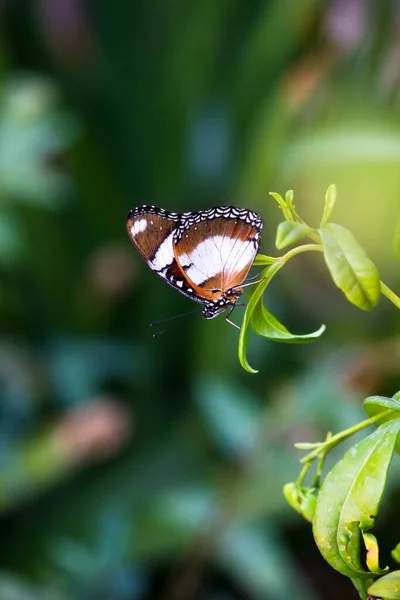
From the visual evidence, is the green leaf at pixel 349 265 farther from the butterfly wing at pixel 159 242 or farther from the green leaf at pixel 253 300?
the butterfly wing at pixel 159 242

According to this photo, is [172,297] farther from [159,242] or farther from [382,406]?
[382,406]

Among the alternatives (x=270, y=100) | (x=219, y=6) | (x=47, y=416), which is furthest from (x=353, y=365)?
(x=219, y=6)

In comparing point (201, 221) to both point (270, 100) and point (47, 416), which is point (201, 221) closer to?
point (47, 416)

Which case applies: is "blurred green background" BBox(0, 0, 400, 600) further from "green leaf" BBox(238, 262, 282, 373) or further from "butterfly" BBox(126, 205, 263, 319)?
"green leaf" BBox(238, 262, 282, 373)

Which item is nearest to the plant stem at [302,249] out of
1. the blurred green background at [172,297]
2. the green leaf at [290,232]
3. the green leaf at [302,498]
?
the green leaf at [290,232]

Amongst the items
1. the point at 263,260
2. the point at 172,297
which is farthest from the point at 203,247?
the point at 172,297

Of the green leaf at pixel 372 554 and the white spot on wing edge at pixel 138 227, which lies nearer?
the green leaf at pixel 372 554
